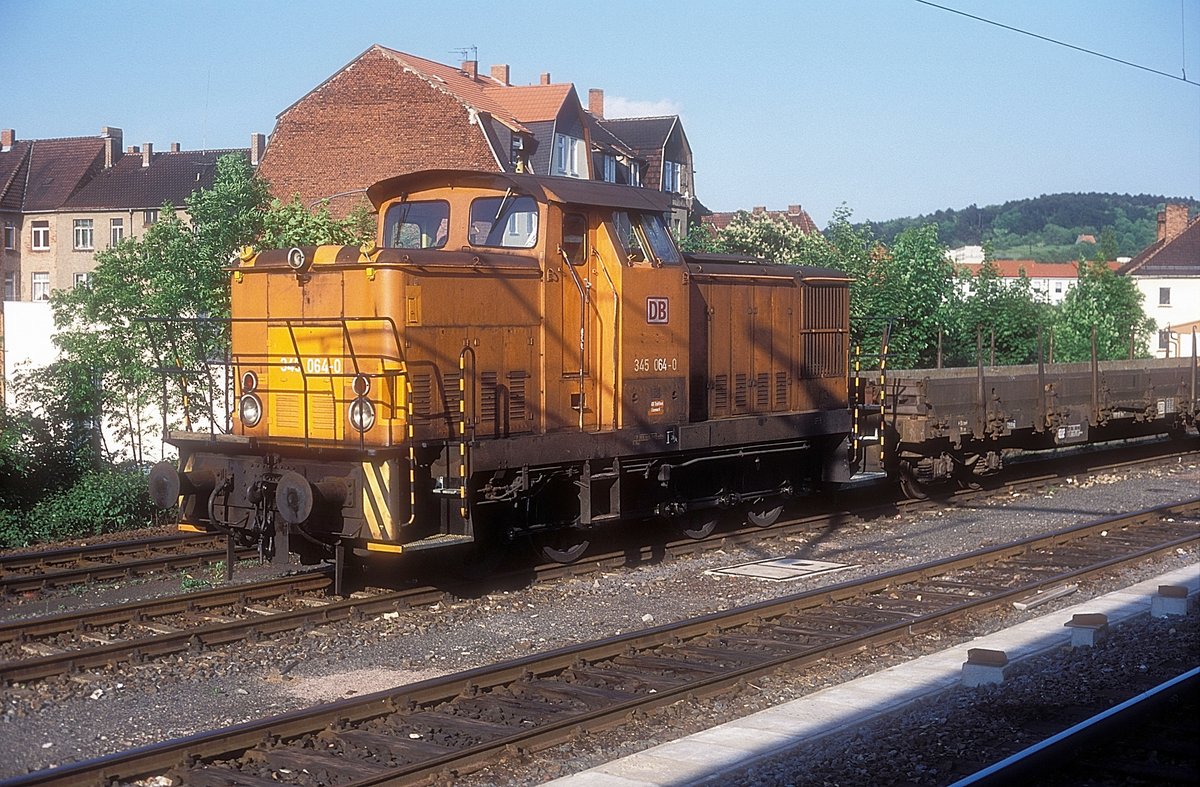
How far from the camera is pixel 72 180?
47.9 m

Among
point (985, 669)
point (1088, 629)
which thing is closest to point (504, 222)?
point (985, 669)

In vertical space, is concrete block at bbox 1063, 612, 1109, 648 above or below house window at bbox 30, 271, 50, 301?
below

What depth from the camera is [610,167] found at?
46875 millimetres

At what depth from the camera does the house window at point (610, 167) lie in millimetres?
46344

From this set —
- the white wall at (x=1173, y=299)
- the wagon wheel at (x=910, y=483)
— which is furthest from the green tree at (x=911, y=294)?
the white wall at (x=1173, y=299)

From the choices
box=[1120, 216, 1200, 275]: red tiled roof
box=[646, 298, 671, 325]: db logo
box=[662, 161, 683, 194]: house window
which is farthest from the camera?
box=[1120, 216, 1200, 275]: red tiled roof

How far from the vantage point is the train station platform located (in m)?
5.94

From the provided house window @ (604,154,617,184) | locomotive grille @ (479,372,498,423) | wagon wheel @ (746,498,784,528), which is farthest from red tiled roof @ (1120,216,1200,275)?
locomotive grille @ (479,372,498,423)

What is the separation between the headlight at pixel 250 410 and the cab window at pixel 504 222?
2383 millimetres

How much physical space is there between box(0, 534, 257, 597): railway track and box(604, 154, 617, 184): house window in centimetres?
3468

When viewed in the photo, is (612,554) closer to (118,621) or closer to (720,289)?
(720,289)

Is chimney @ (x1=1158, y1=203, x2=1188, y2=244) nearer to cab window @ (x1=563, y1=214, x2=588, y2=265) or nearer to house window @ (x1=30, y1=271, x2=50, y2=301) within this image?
house window @ (x1=30, y1=271, x2=50, y2=301)

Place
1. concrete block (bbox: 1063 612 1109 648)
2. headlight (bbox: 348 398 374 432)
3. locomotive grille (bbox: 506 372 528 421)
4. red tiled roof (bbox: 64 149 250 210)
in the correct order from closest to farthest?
concrete block (bbox: 1063 612 1109 648), headlight (bbox: 348 398 374 432), locomotive grille (bbox: 506 372 528 421), red tiled roof (bbox: 64 149 250 210)

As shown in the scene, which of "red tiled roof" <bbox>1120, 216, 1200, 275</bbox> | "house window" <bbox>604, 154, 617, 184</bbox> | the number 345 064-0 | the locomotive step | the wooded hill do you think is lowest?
the locomotive step
